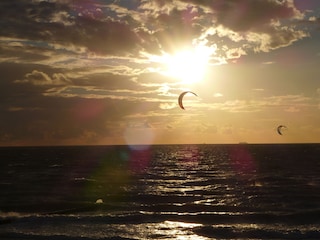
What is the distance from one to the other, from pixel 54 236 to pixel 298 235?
13.8 meters

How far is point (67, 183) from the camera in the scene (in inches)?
2391

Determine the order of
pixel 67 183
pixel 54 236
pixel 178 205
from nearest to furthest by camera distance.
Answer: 1. pixel 54 236
2. pixel 178 205
3. pixel 67 183

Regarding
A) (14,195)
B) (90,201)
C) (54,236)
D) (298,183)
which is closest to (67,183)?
(14,195)

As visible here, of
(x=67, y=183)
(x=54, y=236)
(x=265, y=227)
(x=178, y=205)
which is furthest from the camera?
(x=67, y=183)

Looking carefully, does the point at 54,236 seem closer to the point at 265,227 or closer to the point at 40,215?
the point at 40,215

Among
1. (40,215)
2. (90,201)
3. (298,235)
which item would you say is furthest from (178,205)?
(298,235)

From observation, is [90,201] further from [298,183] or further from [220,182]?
[298,183]

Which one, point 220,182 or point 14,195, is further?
point 220,182

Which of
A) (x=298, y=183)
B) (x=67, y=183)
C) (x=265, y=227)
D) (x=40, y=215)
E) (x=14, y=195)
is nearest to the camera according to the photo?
(x=265, y=227)

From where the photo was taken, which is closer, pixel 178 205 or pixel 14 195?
pixel 178 205

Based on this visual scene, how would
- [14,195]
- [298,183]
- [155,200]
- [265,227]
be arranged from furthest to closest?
[298,183]
[14,195]
[155,200]
[265,227]

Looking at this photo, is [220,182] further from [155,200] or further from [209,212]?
[209,212]

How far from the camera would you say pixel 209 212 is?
35.0 metres

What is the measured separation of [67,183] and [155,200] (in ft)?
72.8
